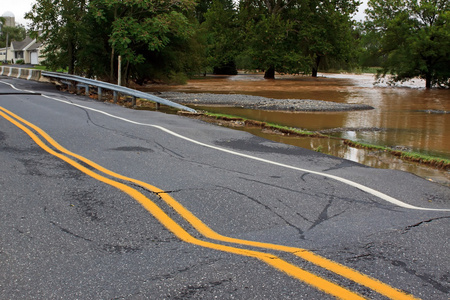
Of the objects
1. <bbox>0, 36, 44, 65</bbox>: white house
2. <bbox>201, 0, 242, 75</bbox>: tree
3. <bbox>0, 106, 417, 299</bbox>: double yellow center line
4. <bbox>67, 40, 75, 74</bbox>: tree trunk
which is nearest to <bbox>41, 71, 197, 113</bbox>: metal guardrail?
<bbox>67, 40, 75, 74</bbox>: tree trunk

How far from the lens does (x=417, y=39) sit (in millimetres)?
36062

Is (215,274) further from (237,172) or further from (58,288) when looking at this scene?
(237,172)

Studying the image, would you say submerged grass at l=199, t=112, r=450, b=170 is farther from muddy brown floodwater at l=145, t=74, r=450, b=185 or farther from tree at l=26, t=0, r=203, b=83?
tree at l=26, t=0, r=203, b=83

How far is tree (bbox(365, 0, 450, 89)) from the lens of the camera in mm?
35875

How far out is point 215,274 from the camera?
3.54 metres

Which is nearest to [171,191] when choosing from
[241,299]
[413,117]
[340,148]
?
[241,299]

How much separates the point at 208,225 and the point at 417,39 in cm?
3597

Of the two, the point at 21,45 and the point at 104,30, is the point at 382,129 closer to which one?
the point at 104,30

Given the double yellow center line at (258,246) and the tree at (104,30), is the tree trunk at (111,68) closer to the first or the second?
the tree at (104,30)

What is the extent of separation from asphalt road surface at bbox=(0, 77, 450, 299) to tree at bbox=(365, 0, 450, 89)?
31.5 meters

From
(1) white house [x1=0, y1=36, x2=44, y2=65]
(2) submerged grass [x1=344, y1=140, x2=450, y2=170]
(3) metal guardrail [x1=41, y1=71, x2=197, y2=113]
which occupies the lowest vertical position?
(2) submerged grass [x1=344, y1=140, x2=450, y2=170]

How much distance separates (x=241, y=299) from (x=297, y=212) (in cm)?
226

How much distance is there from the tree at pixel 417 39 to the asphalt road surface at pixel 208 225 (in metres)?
31.5

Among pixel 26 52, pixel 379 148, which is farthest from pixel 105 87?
pixel 26 52
